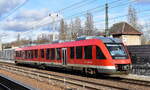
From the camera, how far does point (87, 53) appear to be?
65.8 ft

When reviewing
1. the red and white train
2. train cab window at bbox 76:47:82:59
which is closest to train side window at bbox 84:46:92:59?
the red and white train

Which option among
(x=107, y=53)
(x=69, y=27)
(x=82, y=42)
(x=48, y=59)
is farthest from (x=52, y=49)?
(x=69, y=27)

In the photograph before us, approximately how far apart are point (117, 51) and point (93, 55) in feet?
5.60

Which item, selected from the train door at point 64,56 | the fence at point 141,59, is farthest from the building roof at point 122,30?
the train door at point 64,56

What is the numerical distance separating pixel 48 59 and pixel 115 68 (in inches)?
458

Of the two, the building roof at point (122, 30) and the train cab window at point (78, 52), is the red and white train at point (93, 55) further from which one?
the building roof at point (122, 30)

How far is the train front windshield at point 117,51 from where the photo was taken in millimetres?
18516

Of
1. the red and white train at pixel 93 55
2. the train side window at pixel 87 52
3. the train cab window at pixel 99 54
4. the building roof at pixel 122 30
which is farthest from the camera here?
the building roof at pixel 122 30

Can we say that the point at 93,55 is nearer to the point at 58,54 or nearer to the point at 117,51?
the point at 117,51

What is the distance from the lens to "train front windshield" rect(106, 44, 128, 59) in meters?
18.5

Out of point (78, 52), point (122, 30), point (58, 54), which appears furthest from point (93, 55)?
point (122, 30)

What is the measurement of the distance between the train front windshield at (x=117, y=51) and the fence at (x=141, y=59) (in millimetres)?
3123

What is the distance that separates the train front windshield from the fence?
3.12m

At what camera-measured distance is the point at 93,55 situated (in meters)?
19.2
